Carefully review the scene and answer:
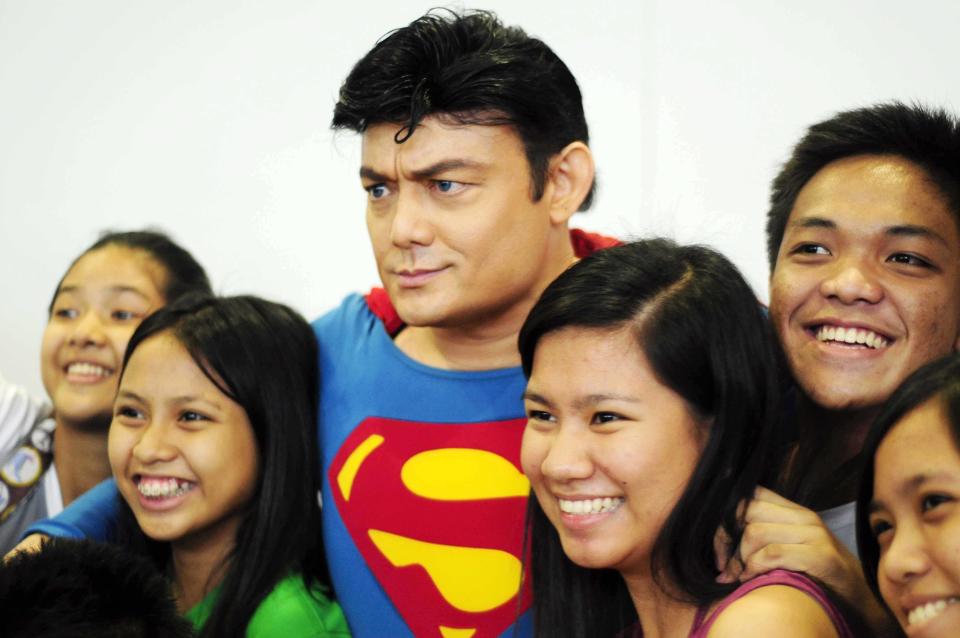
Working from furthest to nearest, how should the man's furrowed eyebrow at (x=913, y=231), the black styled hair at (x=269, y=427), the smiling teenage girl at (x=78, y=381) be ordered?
the smiling teenage girl at (x=78, y=381), the black styled hair at (x=269, y=427), the man's furrowed eyebrow at (x=913, y=231)

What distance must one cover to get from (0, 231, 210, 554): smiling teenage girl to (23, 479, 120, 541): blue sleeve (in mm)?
224

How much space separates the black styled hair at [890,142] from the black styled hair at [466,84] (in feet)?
0.93

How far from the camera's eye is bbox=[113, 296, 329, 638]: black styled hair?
63.9 inches

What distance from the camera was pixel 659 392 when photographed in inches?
47.2

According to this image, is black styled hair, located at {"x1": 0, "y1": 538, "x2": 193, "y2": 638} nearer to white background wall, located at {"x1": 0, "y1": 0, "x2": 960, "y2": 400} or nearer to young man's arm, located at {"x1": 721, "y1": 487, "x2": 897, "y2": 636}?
young man's arm, located at {"x1": 721, "y1": 487, "x2": 897, "y2": 636}

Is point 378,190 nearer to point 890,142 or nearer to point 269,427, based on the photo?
point 269,427

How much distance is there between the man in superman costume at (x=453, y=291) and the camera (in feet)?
4.69

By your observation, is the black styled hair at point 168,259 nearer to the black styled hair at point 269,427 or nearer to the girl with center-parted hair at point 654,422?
the black styled hair at point 269,427

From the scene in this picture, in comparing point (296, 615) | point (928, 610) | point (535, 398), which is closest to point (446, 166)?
point (535, 398)

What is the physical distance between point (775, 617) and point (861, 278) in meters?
0.45

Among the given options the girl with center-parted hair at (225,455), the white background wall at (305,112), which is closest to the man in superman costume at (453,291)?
the girl with center-parted hair at (225,455)

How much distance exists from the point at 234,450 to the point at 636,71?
118 centimetres

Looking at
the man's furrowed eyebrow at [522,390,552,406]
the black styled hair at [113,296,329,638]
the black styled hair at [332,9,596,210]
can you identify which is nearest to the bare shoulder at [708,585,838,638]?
the man's furrowed eyebrow at [522,390,552,406]

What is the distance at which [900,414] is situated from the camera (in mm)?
1051
